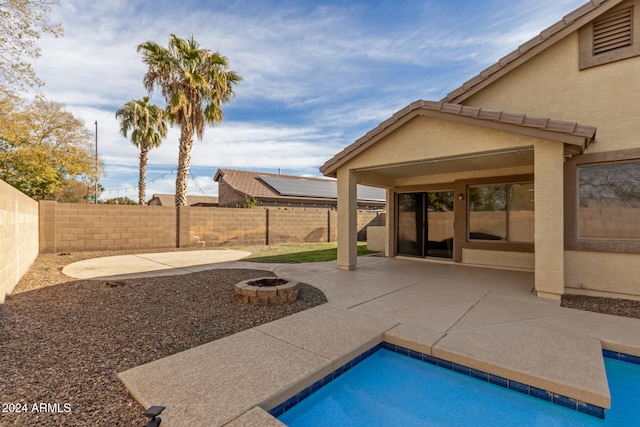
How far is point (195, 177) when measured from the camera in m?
33.7

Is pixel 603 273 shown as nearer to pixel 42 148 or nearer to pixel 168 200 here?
pixel 42 148

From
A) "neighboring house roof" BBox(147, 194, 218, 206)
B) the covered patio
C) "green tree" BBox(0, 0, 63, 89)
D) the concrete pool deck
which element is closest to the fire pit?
the concrete pool deck

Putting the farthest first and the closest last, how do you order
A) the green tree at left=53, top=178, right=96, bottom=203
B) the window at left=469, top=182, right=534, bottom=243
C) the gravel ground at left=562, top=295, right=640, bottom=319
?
the green tree at left=53, top=178, right=96, bottom=203 < the window at left=469, top=182, right=534, bottom=243 < the gravel ground at left=562, top=295, right=640, bottom=319

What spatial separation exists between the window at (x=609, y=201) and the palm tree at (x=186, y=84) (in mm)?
14813

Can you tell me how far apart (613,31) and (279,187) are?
21.5 metres

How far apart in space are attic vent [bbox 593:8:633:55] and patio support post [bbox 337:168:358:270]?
608 centimetres

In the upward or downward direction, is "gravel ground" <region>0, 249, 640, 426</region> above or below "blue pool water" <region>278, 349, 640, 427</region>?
above

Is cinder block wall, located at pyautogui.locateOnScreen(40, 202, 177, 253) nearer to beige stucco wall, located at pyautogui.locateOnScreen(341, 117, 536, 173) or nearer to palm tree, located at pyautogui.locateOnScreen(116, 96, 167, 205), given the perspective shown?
palm tree, located at pyautogui.locateOnScreen(116, 96, 167, 205)

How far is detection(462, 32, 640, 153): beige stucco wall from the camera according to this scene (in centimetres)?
602

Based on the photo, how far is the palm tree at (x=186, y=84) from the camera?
14.0 m

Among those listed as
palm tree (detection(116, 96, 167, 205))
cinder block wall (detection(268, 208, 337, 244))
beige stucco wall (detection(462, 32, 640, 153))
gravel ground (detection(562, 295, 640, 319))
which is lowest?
gravel ground (detection(562, 295, 640, 319))

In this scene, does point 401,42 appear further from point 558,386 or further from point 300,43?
point 558,386

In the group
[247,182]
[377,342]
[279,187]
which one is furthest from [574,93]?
[247,182]

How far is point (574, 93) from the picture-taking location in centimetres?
666
